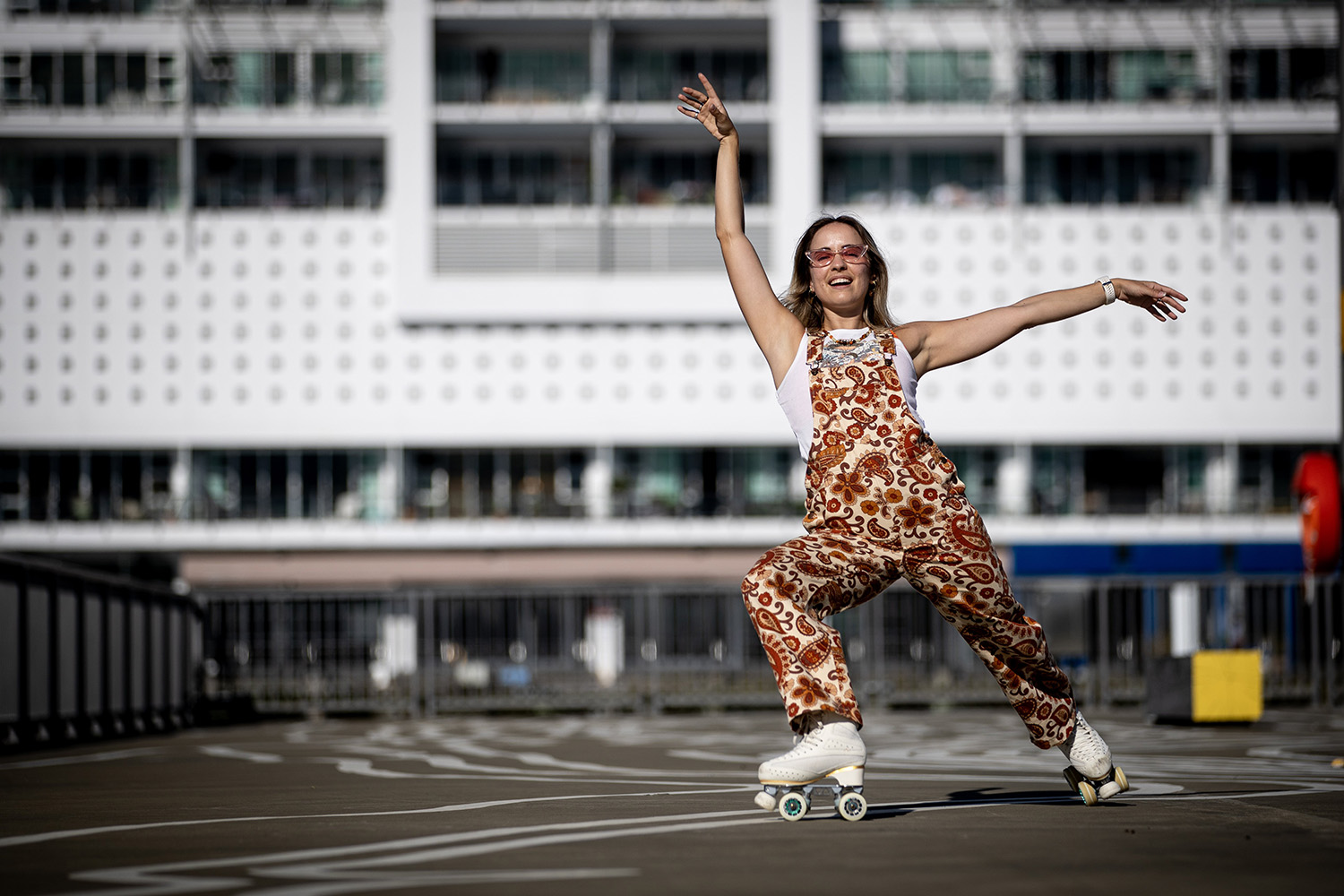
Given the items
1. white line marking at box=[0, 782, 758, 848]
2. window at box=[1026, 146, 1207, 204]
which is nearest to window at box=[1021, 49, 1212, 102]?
window at box=[1026, 146, 1207, 204]

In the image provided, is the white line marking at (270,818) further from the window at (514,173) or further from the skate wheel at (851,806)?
the window at (514,173)

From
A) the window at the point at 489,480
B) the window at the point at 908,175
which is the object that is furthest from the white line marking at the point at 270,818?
the window at the point at 908,175

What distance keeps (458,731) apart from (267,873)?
1226 centimetres

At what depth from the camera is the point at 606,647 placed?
2269cm

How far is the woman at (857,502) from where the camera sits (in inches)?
212

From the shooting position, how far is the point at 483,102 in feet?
153

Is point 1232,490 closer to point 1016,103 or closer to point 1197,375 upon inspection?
point 1197,375

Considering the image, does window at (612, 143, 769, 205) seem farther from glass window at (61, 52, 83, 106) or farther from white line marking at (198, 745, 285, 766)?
white line marking at (198, 745, 285, 766)

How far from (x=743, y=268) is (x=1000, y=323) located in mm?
908

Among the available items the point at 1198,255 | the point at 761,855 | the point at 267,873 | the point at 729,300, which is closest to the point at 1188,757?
the point at 761,855

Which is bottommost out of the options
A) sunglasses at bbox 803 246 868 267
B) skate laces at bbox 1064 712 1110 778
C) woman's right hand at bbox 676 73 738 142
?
skate laces at bbox 1064 712 1110 778

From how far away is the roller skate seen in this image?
17.4ft

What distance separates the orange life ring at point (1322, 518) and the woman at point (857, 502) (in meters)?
10.2

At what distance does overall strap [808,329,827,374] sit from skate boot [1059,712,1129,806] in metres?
1.50
